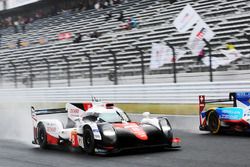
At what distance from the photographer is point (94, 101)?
10.9m

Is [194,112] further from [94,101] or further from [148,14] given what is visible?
[148,14]

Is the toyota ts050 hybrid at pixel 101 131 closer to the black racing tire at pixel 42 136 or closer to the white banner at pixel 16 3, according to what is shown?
the black racing tire at pixel 42 136

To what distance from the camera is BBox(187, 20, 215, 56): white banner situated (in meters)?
19.2

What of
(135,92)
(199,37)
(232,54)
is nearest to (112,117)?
(232,54)

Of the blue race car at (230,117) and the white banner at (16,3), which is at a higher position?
the white banner at (16,3)

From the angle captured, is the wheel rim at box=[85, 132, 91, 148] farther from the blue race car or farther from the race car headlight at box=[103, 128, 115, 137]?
the blue race car

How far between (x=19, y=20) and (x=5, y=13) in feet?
10.3

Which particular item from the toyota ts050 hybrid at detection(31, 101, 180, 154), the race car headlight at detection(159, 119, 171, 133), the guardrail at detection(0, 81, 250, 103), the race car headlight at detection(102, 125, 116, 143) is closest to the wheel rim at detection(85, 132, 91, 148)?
the toyota ts050 hybrid at detection(31, 101, 180, 154)

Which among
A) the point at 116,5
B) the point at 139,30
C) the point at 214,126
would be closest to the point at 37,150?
the point at 214,126

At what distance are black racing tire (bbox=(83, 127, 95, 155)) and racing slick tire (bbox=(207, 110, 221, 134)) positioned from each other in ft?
13.1

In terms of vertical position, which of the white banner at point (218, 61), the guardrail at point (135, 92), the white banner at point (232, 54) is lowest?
the guardrail at point (135, 92)

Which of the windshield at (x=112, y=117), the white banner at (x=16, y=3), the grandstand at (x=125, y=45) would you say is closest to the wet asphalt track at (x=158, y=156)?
the windshield at (x=112, y=117)

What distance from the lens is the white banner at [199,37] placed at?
62.9 ft

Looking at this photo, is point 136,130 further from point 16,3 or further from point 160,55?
point 16,3
